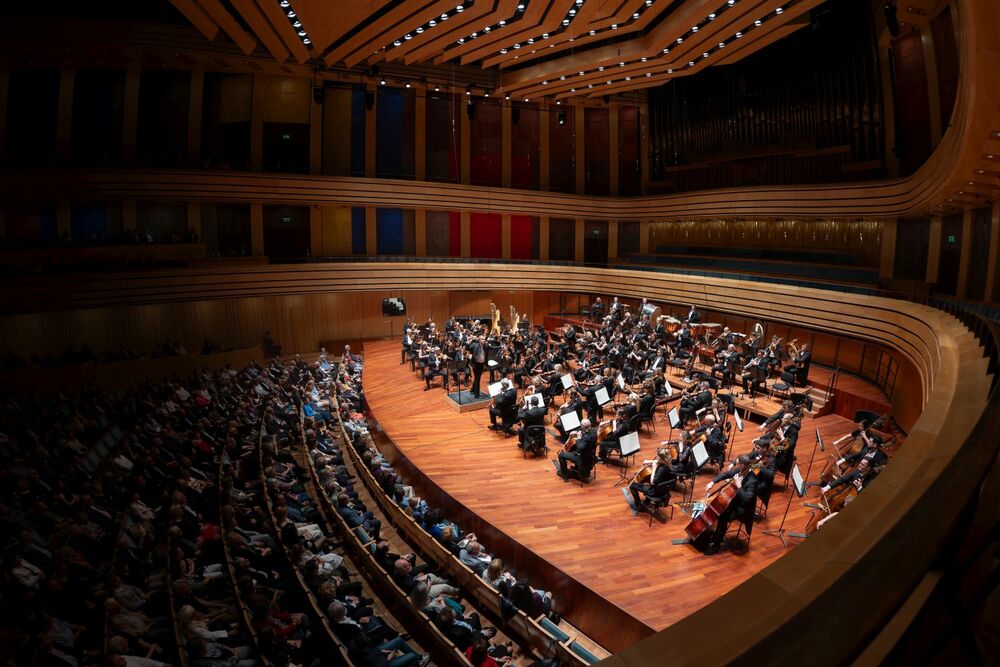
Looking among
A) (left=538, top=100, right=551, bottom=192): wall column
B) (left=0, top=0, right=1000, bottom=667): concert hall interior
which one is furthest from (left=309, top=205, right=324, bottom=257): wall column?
(left=538, top=100, right=551, bottom=192): wall column

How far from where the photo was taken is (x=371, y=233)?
757 inches

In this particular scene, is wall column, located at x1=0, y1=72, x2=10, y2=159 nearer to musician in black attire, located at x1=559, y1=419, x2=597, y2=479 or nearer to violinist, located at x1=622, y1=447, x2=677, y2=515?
musician in black attire, located at x1=559, y1=419, x2=597, y2=479

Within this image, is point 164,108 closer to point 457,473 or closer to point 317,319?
point 317,319

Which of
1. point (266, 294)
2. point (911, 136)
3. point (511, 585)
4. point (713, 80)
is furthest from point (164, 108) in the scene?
point (911, 136)

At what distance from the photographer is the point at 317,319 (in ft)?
58.9

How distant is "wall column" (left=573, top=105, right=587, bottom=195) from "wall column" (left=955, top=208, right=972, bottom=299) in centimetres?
1257

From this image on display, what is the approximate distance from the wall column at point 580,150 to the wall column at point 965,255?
495 inches

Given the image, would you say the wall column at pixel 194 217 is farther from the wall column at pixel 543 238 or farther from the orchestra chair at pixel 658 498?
the orchestra chair at pixel 658 498

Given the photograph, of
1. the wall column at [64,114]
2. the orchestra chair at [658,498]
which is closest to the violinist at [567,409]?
the orchestra chair at [658,498]

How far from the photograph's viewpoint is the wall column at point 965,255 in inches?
430

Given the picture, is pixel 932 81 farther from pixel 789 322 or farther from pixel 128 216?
pixel 128 216

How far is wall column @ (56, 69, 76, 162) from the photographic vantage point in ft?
52.5

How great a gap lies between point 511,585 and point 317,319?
13.9 metres

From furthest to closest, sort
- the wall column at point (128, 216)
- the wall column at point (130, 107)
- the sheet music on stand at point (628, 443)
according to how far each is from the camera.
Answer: the wall column at point (130, 107) < the wall column at point (128, 216) < the sheet music on stand at point (628, 443)
